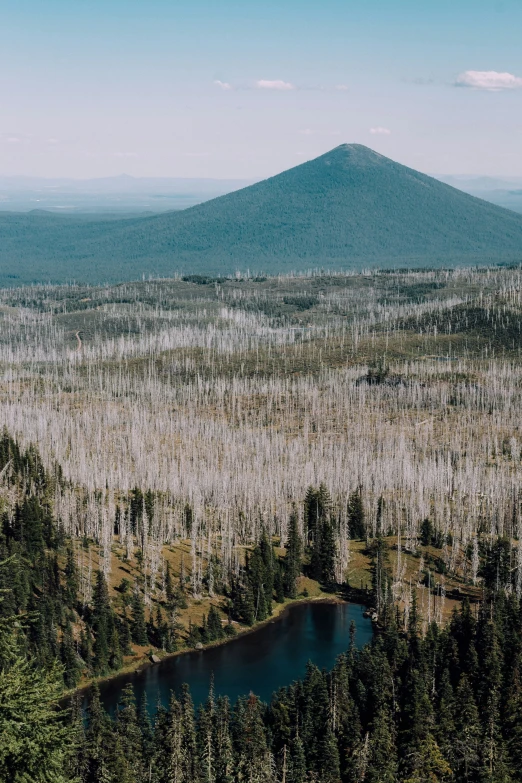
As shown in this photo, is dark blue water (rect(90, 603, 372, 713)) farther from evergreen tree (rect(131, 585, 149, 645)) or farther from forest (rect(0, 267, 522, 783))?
evergreen tree (rect(131, 585, 149, 645))

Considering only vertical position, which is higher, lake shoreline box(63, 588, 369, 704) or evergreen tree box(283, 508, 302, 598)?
evergreen tree box(283, 508, 302, 598)

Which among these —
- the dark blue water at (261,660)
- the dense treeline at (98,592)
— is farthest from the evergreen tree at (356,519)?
the dark blue water at (261,660)

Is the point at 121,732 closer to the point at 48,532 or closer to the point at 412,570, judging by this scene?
the point at 48,532

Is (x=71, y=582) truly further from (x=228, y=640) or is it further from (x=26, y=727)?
(x=26, y=727)


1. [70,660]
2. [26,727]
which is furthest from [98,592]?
[26,727]

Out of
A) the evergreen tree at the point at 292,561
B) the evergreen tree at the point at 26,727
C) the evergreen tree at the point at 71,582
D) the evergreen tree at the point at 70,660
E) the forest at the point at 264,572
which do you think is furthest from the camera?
the evergreen tree at the point at 292,561

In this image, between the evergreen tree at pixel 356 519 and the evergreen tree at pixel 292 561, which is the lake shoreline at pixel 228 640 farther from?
the evergreen tree at pixel 356 519

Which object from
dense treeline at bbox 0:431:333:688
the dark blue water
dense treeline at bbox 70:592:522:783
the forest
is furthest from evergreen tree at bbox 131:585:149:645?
dense treeline at bbox 70:592:522:783
